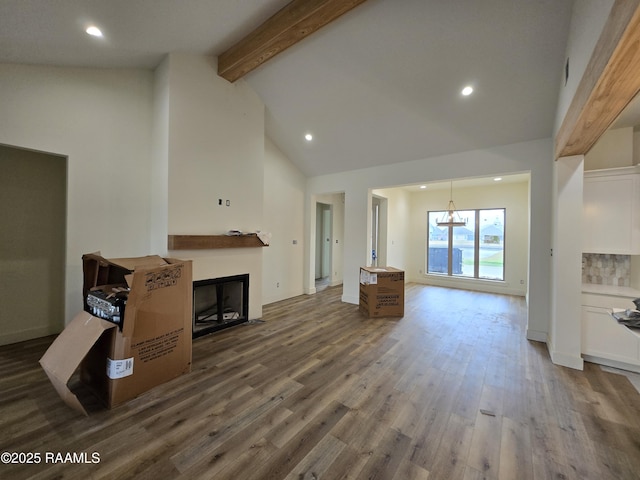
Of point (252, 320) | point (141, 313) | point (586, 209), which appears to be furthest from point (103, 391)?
point (586, 209)

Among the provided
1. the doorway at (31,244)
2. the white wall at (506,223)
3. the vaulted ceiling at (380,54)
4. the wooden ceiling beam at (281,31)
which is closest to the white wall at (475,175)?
the vaulted ceiling at (380,54)

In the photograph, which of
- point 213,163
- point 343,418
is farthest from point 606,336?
point 213,163

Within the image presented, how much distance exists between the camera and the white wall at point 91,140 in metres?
2.66

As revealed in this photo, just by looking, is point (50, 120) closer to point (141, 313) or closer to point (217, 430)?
point (141, 313)

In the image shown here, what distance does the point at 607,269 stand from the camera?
3.03 m

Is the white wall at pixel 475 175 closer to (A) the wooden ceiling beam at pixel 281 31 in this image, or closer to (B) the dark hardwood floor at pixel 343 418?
(B) the dark hardwood floor at pixel 343 418

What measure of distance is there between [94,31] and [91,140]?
3.92 ft

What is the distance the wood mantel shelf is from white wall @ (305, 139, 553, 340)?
6.62 feet

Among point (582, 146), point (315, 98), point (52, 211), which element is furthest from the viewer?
point (315, 98)

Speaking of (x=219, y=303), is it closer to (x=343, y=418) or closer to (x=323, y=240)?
(x=343, y=418)

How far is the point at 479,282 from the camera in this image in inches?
261

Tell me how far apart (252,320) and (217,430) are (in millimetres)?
2251

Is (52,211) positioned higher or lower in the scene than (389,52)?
lower

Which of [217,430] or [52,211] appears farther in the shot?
[52,211]
